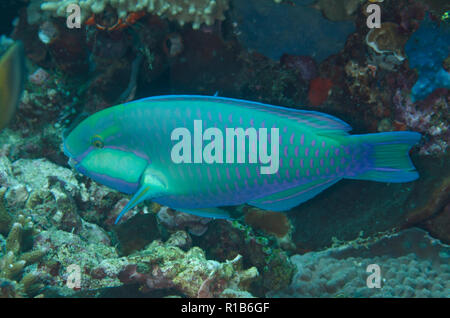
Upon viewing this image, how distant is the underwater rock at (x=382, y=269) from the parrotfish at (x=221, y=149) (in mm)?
1441

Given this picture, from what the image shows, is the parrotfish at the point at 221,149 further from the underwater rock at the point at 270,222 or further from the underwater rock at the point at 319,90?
the underwater rock at the point at 270,222

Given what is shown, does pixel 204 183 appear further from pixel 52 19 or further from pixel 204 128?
pixel 52 19

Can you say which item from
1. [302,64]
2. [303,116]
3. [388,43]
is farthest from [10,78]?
[388,43]

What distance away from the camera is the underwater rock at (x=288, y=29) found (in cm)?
330

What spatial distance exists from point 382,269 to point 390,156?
173 cm

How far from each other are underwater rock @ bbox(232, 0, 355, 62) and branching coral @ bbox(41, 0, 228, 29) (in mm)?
260

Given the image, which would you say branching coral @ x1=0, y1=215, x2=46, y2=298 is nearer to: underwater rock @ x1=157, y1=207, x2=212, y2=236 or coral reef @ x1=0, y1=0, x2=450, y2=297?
coral reef @ x1=0, y1=0, x2=450, y2=297

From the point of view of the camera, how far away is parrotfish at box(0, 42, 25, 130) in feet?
7.35

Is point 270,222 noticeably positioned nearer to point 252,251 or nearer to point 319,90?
point 252,251

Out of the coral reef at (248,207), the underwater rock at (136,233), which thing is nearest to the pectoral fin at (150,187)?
the coral reef at (248,207)

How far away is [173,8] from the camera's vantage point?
344cm

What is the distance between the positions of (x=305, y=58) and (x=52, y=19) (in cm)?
346

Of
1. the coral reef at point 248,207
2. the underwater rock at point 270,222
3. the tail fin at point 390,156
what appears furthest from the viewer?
the underwater rock at point 270,222
